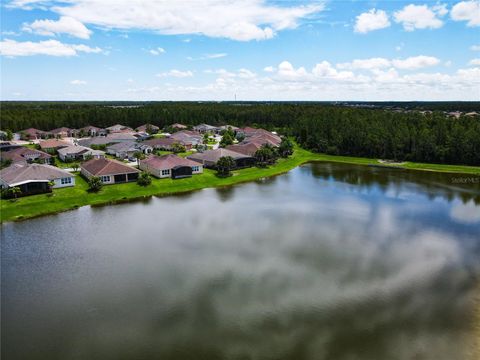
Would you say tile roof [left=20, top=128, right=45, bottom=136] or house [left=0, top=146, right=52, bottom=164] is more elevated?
tile roof [left=20, top=128, right=45, bottom=136]

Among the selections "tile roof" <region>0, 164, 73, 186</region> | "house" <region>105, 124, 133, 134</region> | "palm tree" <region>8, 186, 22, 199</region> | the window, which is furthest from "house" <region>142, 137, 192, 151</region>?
"palm tree" <region>8, 186, 22, 199</region>

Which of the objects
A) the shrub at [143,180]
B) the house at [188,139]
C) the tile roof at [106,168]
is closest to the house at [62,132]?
the house at [188,139]

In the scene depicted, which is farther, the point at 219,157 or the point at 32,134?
the point at 32,134

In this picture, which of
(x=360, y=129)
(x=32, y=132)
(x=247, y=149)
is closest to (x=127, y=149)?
(x=247, y=149)

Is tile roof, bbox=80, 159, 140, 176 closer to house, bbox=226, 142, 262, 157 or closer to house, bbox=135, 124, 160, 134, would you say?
house, bbox=226, 142, 262, 157

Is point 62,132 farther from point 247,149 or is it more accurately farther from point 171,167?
point 171,167

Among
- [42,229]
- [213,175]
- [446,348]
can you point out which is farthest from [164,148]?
[446,348]
